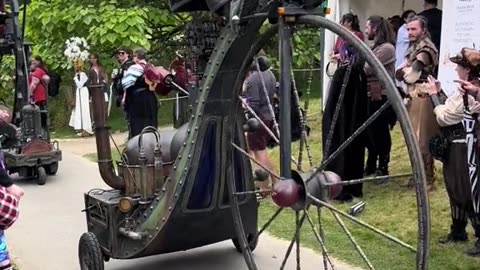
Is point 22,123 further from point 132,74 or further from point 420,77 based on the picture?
point 420,77

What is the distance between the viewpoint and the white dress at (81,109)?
16.1 metres

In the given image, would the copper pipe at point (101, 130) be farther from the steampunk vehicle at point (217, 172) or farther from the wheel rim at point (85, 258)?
the wheel rim at point (85, 258)

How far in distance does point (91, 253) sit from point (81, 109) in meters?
11.3

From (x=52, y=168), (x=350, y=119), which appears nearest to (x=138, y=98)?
(x=52, y=168)

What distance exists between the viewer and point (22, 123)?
10.5 meters

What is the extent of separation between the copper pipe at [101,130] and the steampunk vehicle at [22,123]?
522cm

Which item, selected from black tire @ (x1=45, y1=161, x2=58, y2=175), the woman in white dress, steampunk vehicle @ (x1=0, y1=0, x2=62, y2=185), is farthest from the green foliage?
black tire @ (x1=45, y1=161, x2=58, y2=175)

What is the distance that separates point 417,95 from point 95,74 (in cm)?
323

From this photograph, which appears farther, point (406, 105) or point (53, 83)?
point (53, 83)

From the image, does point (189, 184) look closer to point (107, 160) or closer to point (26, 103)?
point (107, 160)

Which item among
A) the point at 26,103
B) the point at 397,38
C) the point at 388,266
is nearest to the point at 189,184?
the point at 388,266

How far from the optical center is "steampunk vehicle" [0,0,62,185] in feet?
33.9

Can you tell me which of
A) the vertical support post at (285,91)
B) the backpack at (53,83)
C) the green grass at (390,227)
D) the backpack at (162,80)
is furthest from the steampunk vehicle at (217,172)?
the backpack at (53,83)

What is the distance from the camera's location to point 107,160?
17.4 feet
